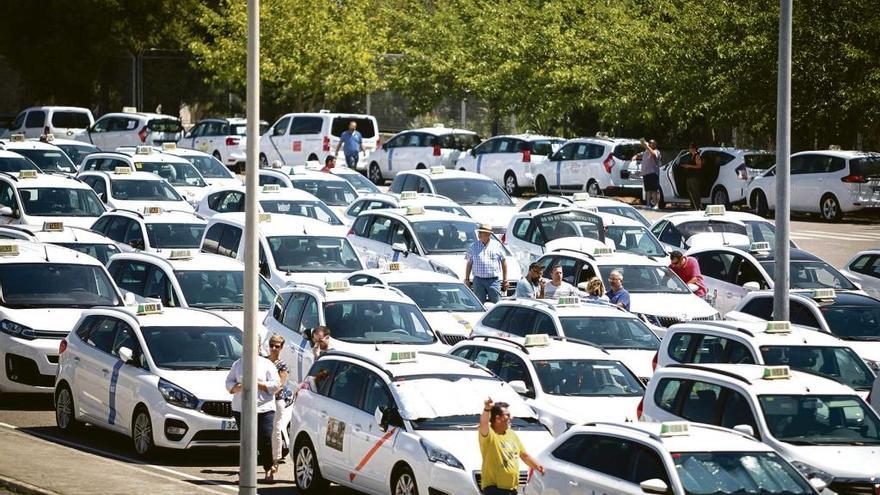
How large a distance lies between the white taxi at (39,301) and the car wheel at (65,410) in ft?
3.89

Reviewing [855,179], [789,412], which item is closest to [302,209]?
[855,179]

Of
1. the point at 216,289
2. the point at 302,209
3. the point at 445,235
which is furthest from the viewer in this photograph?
the point at 302,209

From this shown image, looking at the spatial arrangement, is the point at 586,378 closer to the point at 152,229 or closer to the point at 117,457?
the point at 117,457

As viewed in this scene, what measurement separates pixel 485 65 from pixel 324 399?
36.4 metres

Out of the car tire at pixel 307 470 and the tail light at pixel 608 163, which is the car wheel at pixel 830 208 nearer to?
the tail light at pixel 608 163

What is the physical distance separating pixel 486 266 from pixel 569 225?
4.23m

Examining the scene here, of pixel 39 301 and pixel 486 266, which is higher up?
pixel 486 266

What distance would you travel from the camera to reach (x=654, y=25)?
165 feet

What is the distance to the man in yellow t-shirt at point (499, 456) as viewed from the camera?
1434cm

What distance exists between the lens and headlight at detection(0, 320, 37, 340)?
22000 mm

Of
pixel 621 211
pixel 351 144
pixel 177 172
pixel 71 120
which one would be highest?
pixel 71 120

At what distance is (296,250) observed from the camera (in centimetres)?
2662

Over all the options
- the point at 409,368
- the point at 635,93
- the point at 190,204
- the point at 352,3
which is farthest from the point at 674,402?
the point at 352,3

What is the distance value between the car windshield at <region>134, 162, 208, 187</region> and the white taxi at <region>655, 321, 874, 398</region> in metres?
21.3
